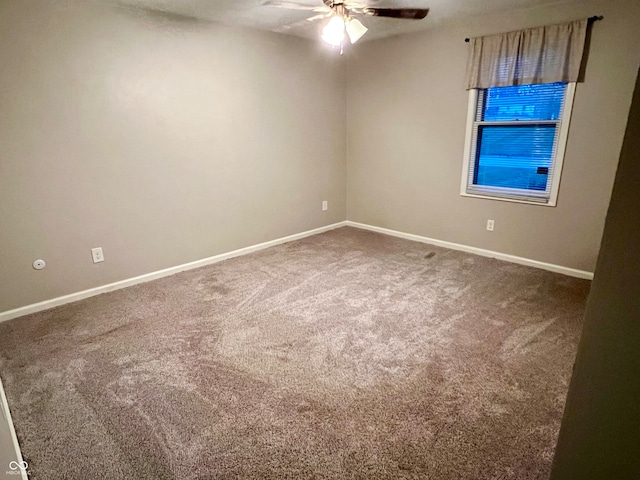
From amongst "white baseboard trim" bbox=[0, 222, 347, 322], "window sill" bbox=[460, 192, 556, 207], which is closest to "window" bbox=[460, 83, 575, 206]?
"window sill" bbox=[460, 192, 556, 207]

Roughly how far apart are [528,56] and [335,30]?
181 cm

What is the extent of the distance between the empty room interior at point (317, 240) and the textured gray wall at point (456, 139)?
2 cm

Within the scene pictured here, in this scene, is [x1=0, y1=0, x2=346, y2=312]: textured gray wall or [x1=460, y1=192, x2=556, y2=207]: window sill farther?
[x1=460, y1=192, x2=556, y2=207]: window sill

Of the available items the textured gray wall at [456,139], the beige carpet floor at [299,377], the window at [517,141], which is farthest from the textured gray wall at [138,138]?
the window at [517,141]

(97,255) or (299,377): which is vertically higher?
(97,255)

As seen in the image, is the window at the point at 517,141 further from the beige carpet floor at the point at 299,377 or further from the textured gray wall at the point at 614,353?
the textured gray wall at the point at 614,353

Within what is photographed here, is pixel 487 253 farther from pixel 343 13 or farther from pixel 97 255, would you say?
pixel 97 255

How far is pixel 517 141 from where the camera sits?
3529 mm

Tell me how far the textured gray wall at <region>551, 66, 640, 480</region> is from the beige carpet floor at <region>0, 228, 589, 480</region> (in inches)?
36.3

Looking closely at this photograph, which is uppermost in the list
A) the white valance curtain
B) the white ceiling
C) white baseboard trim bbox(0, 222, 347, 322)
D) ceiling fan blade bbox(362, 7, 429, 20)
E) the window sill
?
the white ceiling

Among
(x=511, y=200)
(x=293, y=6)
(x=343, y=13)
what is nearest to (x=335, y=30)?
(x=343, y=13)

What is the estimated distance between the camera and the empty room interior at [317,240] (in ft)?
5.12

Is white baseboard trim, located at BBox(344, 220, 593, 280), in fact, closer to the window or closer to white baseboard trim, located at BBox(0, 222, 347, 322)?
the window

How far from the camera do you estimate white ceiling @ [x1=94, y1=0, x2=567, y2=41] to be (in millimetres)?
2852
